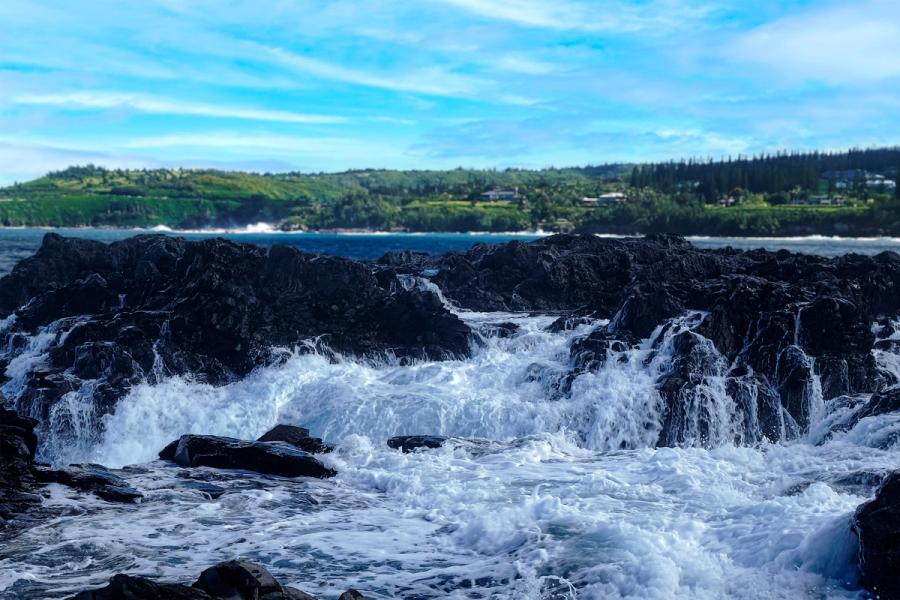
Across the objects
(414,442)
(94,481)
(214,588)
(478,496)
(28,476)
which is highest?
(214,588)

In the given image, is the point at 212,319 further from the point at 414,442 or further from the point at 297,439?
the point at 414,442

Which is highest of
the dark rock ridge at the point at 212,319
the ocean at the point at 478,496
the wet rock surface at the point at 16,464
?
the dark rock ridge at the point at 212,319

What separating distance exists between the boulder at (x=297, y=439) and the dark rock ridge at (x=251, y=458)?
1.40 metres

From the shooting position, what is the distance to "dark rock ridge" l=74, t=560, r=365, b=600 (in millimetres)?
11719

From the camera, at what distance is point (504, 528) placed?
58.5 ft

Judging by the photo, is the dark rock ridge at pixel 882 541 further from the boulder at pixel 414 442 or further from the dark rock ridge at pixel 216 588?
the boulder at pixel 414 442

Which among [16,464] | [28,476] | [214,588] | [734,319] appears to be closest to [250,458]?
[28,476]

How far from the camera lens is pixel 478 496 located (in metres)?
20.2

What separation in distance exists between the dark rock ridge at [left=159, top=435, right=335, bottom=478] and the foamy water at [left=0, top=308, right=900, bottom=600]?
655 millimetres

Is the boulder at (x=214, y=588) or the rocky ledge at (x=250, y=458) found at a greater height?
the boulder at (x=214, y=588)

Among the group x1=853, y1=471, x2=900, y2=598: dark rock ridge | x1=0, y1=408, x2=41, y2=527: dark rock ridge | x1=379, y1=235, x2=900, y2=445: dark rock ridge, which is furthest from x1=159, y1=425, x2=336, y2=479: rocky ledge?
x1=853, y1=471, x2=900, y2=598: dark rock ridge

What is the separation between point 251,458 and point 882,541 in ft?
49.5

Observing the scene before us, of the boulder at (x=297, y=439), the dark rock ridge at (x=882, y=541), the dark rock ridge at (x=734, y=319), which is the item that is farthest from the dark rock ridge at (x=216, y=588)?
the dark rock ridge at (x=734, y=319)

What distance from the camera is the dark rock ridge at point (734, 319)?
2747cm
